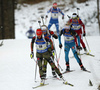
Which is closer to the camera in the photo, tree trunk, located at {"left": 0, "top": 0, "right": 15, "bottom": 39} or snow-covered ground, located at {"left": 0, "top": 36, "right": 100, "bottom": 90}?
snow-covered ground, located at {"left": 0, "top": 36, "right": 100, "bottom": 90}

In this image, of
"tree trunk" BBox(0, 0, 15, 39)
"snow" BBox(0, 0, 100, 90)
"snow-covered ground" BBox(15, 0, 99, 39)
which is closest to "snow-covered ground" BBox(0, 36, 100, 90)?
"snow" BBox(0, 0, 100, 90)

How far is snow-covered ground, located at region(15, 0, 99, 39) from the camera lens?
22.5 meters

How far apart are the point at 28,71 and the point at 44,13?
18.6 m

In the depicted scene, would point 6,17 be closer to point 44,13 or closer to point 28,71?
point 28,71

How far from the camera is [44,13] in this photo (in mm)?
25938

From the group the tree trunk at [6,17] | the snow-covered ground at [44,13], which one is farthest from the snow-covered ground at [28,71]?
the snow-covered ground at [44,13]

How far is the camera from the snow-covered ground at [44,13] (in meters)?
22.5

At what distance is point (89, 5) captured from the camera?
24.6 metres

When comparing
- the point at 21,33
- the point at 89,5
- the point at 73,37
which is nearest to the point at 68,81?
the point at 73,37

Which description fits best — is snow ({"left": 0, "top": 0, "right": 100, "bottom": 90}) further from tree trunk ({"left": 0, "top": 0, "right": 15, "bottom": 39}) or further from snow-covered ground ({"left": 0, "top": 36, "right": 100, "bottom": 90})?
tree trunk ({"left": 0, "top": 0, "right": 15, "bottom": 39})

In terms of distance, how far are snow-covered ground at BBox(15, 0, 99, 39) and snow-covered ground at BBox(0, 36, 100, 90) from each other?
10934 millimetres

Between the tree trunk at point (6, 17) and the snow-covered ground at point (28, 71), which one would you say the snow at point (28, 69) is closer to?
the snow-covered ground at point (28, 71)

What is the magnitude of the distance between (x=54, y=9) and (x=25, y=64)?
3475 mm

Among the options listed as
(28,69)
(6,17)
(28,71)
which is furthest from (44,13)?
(28,71)
